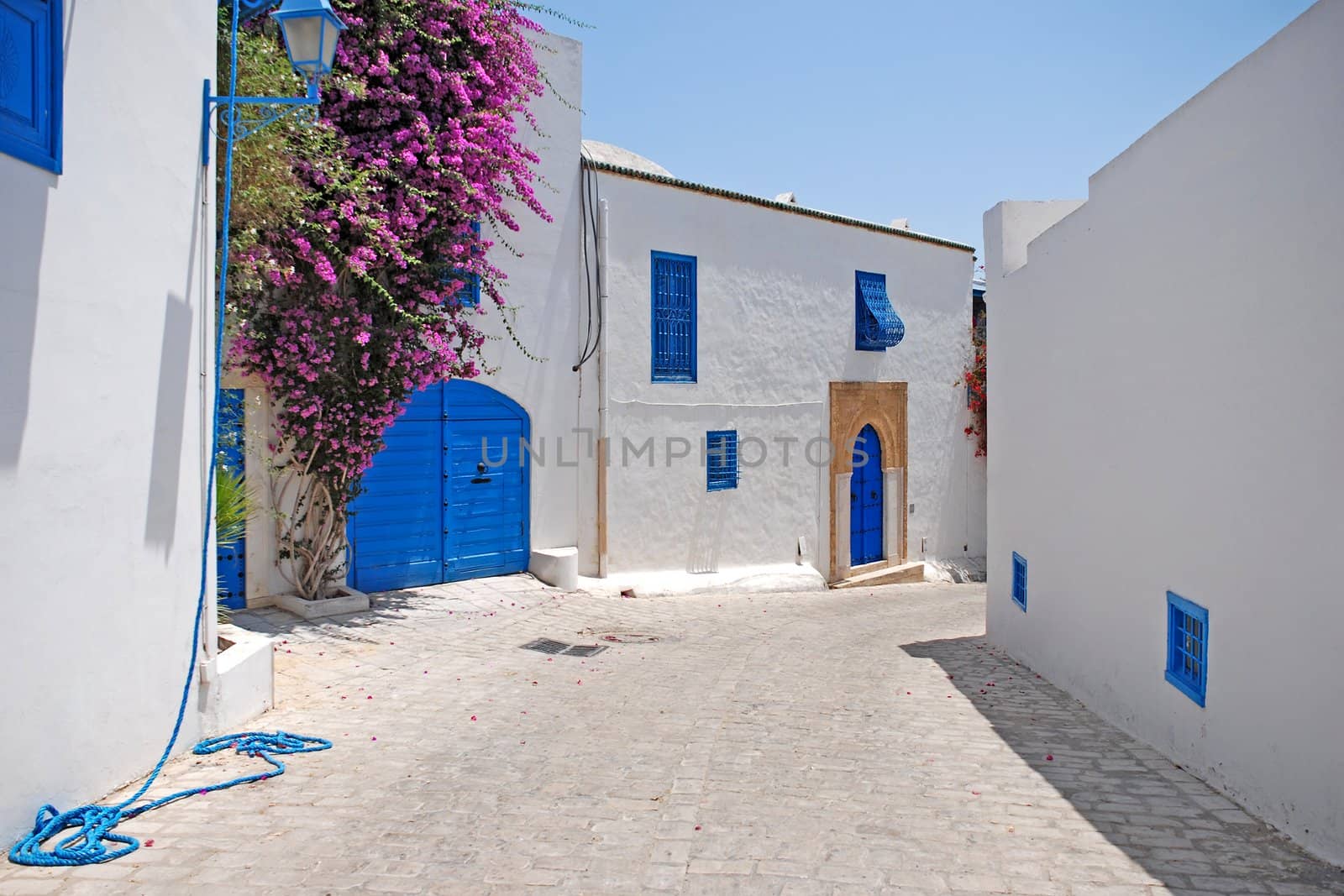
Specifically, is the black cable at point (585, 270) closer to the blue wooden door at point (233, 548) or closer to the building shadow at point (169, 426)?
the blue wooden door at point (233, 548)

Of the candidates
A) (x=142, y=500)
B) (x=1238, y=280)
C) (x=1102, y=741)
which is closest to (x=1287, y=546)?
(x=1238, y=280)

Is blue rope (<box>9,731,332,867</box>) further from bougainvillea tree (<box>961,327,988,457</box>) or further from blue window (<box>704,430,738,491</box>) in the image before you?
bougainvillea tree (<box>961,327,988,457</box>)

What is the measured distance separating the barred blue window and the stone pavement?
3.81 feet

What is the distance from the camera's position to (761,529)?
1385cm

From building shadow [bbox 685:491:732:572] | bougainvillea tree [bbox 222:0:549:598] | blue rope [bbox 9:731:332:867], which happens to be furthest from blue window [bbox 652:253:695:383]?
blue rope [bbox 9:731:332:867]

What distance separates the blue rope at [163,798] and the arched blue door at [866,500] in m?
11.5

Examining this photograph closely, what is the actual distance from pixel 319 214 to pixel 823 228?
29.0 feet

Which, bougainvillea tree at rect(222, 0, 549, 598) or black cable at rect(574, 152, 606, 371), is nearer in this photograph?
bougainvillea tree at rect(222, 0, 549, 598)

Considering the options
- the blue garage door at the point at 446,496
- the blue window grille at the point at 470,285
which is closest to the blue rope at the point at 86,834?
the blue garage door at the point at 446,496

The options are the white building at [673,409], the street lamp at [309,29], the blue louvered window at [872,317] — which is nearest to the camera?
the street lamp at [309,29]

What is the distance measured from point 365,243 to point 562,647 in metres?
4.17

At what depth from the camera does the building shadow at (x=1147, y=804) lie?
363 centimetres

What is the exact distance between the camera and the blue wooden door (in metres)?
8.14

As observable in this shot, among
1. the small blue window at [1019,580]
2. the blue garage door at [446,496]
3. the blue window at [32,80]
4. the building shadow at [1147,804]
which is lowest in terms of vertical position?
the building shadow at [1147,804]
